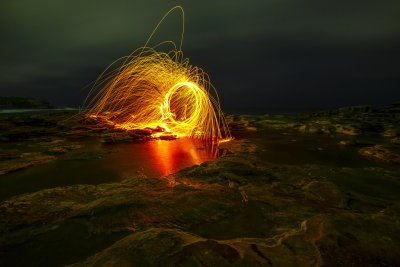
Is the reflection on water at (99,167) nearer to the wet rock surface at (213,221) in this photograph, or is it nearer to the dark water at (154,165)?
the dark water at (154,165)

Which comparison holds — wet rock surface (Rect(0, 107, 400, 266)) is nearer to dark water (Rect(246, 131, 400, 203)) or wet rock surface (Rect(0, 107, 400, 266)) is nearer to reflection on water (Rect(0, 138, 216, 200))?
dark water (Rect(246, 131, 400, 203))

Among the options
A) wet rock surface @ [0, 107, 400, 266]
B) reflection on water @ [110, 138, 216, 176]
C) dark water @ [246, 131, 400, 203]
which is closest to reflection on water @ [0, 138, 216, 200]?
reflection on water @ [110, 138, 216, 176]

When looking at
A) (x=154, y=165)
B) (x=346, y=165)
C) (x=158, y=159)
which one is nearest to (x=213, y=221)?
(x=154, y=165)

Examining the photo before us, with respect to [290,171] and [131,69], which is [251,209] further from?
[131,69]

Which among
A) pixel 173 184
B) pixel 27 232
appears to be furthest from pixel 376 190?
pixel 27 232

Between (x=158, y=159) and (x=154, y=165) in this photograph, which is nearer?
(x=154, y=165)

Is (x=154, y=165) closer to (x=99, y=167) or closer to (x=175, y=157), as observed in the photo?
(x=175, y=157)
